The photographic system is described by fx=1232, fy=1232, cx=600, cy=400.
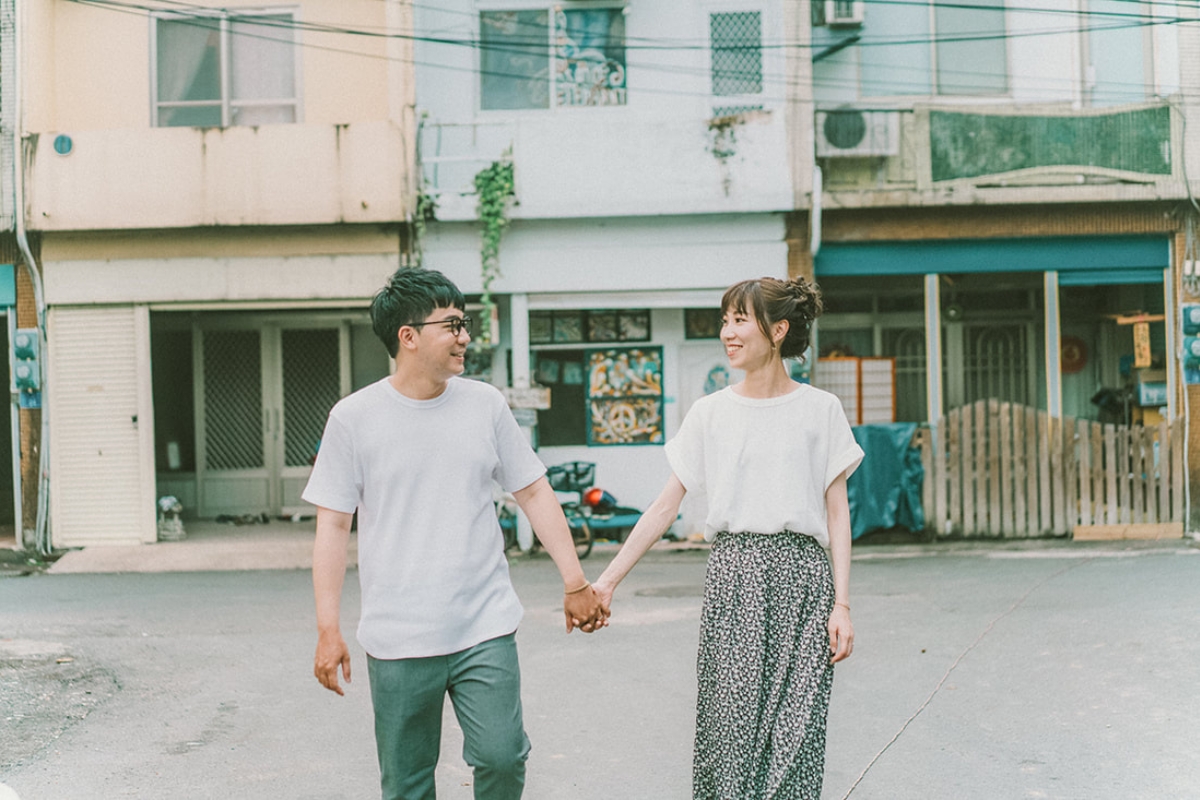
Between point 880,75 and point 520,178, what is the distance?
4.57 meters

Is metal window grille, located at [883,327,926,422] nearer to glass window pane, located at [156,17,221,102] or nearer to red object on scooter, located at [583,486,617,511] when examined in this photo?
red object on scooter, located at [583,486,617,511]

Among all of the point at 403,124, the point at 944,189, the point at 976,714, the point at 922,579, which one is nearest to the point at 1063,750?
the point at 976,714

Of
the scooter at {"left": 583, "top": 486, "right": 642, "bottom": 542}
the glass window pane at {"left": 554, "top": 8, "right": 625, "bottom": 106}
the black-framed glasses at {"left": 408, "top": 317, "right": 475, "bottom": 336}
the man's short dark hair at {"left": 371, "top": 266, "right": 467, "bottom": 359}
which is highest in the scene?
the glass window pane at {"left": 554, "top": 8, "right": 625, "bottom": 106}

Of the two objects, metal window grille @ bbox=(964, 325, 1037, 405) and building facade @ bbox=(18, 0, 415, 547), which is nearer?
building facade @ bbox=(18, 0, 415, 547)

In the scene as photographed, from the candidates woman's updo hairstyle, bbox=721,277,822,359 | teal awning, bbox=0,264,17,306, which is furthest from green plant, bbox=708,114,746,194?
woman's updo hairstyle, bbox=721,277,822,359

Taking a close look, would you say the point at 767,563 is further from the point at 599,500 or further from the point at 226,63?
Result: the point at 226,63

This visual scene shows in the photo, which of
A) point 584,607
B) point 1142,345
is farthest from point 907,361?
point 584,607

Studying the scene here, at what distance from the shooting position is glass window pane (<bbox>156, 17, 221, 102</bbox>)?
15.1 m

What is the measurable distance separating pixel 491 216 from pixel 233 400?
16.7 feet

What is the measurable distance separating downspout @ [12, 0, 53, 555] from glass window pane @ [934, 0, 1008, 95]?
10847mm

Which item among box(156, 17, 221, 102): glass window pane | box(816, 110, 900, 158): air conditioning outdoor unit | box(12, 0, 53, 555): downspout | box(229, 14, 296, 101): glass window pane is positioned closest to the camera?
box(12, 0, 53, 555): downspout

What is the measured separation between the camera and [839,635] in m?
3.91

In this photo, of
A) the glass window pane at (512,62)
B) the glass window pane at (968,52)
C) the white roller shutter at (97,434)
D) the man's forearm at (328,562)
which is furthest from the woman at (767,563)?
the glass window pane at (968,52)

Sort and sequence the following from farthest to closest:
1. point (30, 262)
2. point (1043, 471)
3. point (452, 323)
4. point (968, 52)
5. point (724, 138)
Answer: point (968, 52), point (30, 262), point (724, 138), point (1043, 471), point (452, 323)
